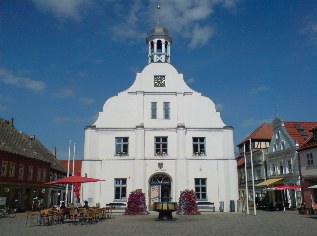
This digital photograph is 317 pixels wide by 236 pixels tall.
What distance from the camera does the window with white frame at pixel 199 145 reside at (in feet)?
97.4

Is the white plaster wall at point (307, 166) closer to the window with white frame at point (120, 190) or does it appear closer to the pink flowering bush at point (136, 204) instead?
the pink flowering bush at point (136, 204)

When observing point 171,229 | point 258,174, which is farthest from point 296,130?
point 171,229

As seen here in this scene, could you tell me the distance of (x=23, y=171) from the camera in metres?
37.5

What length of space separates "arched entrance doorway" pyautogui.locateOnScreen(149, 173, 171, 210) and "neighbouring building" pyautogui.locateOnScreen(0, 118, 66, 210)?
1430 centimetres

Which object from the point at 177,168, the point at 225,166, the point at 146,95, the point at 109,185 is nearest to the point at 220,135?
the point at 225,166

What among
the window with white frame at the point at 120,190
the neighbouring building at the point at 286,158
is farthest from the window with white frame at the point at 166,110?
the neighbouring building at the point at 286,158

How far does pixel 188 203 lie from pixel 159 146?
19.3ft

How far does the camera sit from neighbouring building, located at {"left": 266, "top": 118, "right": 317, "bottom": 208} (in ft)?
115

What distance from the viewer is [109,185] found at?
2845 cm

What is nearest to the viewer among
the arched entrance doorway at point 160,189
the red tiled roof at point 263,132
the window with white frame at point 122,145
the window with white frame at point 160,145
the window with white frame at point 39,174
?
the arched entrance doorway at point 160,189

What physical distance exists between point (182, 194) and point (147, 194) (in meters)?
3.49

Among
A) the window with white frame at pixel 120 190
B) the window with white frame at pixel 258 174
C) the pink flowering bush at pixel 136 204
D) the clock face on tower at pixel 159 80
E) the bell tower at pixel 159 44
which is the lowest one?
the pink flowering bush at pixel 136 204

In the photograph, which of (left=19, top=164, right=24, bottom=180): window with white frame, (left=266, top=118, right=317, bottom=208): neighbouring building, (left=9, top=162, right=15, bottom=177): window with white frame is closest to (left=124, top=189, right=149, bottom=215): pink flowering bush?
(left=9, top=162, right=15, bottom=177): window with white frame

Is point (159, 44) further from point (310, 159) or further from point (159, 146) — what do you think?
point (310, 159)
